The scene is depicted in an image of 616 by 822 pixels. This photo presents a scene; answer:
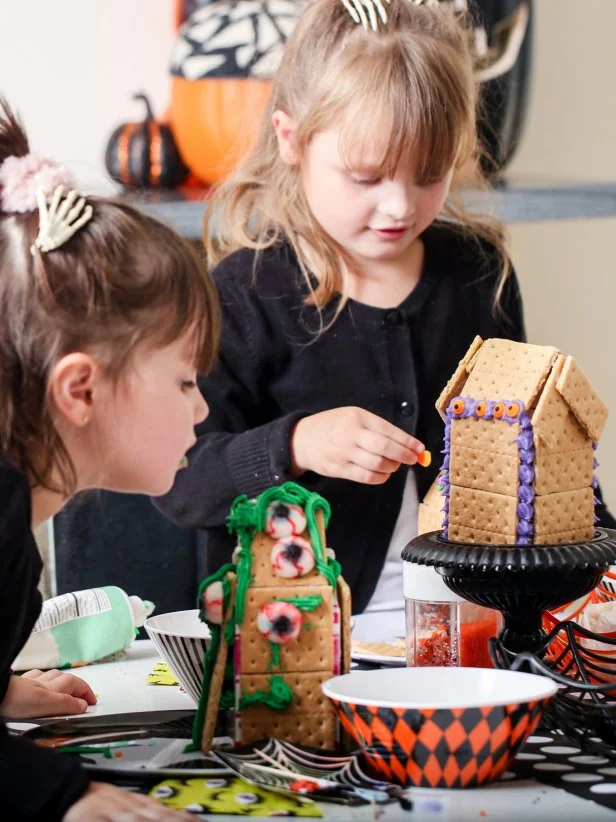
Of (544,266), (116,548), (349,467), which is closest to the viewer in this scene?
(349,467)

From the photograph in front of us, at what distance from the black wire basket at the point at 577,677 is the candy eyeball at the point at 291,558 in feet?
0.49

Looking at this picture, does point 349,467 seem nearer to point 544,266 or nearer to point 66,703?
point 66,703

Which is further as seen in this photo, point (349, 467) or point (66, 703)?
point (349, 467)

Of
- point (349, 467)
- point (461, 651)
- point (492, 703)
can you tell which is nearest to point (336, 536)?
point (349, 467)

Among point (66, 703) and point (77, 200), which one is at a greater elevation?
point (77, 200)

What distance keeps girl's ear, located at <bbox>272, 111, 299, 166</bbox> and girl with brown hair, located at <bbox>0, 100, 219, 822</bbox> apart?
530 millimetres

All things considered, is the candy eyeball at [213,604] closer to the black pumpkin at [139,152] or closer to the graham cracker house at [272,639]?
the graham cracker house at [272,639]

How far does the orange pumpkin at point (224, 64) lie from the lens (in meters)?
2.36

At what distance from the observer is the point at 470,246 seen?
5.27 feet

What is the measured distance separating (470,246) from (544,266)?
1.44m

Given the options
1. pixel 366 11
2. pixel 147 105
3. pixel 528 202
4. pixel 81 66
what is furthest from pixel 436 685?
pixel 81 66

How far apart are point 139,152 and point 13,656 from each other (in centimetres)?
180

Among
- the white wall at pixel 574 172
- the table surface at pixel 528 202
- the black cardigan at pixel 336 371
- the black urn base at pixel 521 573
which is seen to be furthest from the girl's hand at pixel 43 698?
the white wall at pixel 574 172

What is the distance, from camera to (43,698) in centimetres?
92
